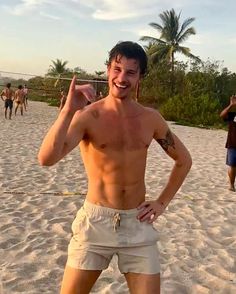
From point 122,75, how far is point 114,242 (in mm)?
813

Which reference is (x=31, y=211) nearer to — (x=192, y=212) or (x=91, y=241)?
(x=192, y=212)

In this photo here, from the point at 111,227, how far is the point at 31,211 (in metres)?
3.83

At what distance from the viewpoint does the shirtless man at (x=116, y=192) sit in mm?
2328

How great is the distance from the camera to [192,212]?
637 centimetres

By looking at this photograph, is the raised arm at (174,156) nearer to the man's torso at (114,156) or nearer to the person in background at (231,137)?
the man's torso at (114,156)

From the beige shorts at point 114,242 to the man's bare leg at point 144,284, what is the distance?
0.08 ft

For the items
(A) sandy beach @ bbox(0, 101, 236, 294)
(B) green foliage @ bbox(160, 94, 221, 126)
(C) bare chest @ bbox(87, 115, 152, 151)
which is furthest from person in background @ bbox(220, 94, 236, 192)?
(B) green foliage @ bbox(160, 94, 221, 126)

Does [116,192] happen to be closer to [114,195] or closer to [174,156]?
[114,195]

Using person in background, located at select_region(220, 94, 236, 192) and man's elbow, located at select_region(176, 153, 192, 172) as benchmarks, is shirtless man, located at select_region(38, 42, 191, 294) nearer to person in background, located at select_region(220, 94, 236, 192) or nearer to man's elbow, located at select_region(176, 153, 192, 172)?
man's elbow, located at select_region(176, 153, 192, 172)

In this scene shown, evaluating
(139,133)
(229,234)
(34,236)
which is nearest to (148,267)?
(139,133)

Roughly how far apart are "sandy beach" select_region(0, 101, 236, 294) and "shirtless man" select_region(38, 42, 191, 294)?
5.04 feet

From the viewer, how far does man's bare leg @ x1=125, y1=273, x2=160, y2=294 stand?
2309 millimetres

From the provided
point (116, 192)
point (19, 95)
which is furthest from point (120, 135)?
point (19, 95)

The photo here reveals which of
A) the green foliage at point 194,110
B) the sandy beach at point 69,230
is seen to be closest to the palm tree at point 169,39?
the green foliage at point 194,110
